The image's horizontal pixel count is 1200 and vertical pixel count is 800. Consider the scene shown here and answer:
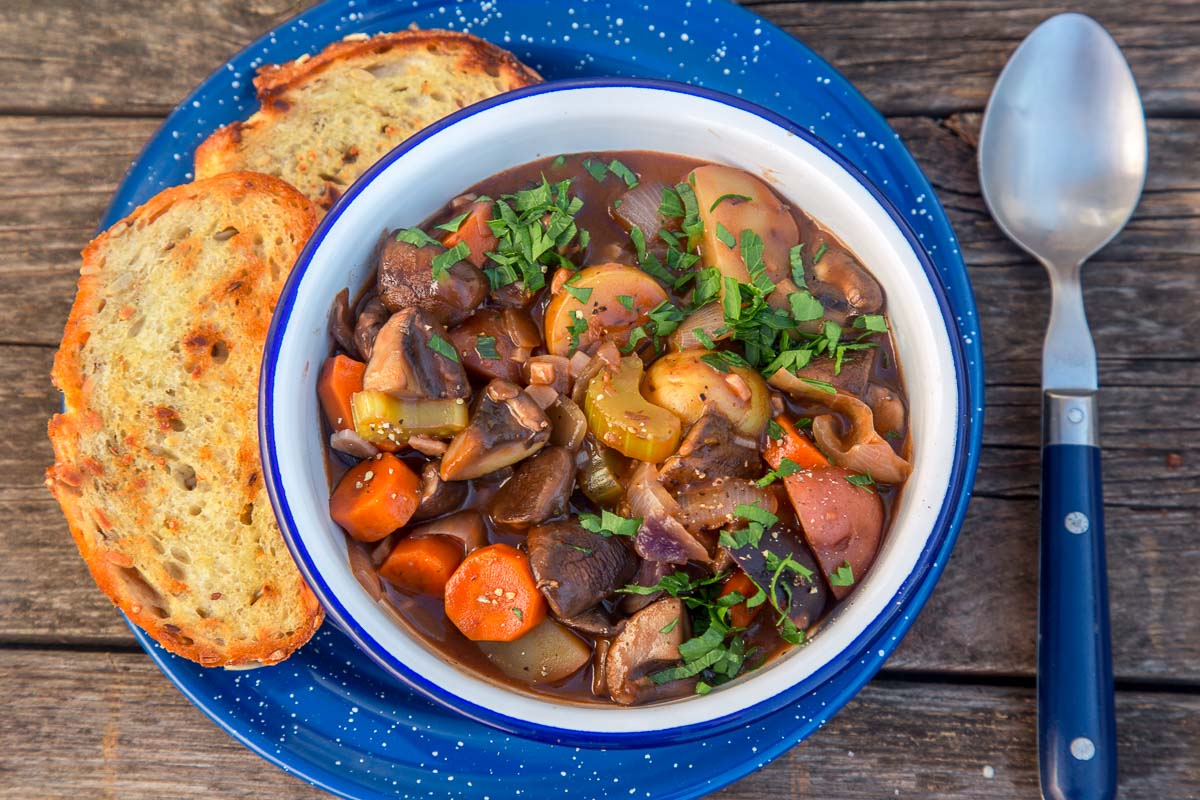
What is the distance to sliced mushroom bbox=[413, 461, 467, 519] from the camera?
223 centimetres

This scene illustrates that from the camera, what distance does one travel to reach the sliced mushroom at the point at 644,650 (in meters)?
2.22

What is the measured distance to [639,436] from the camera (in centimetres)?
219

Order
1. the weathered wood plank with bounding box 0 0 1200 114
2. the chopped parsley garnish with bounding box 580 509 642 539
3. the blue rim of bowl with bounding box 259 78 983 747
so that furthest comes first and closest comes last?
1. the weathered wood plank with bounding box 0 0 1200 114
2. the chopped parsley garnish with bounding box 580 509 642 539
3. the blue rim of bowl with bounding box 259 78 983 747

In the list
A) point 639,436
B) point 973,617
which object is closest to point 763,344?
point 639,436

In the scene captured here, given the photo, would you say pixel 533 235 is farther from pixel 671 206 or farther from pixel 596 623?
pixel 596 623

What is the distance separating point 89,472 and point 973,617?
2797mm

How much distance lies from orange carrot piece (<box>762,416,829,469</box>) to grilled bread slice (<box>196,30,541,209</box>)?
137 cm

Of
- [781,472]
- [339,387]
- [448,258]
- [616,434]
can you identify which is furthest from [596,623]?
[448,258]

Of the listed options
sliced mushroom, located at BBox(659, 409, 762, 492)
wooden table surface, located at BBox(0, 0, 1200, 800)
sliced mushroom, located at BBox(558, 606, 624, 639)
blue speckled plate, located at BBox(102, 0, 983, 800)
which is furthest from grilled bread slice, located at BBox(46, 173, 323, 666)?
sliced mushroom, located at BBox(659, 409, 762, 492)

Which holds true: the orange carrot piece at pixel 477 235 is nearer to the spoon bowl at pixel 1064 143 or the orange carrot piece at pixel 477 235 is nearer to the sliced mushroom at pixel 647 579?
the sliced mushroom at pixel 647 579

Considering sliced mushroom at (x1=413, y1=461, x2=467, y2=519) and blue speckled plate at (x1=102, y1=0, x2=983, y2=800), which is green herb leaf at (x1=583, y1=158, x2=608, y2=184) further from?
sliced mushroom at (x1=413, y1=461, x2=467, y2=519)

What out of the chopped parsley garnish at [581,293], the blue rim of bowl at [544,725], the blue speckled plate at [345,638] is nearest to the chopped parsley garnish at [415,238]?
the blue rim of bowl at [544,725]

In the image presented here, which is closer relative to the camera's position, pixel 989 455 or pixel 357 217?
pixel 357 217

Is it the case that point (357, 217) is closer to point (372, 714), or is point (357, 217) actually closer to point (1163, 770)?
point (372, 714)
